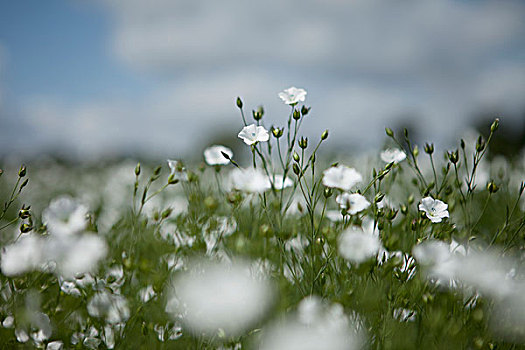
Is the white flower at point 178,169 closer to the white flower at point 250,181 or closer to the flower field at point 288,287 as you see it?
the flower field at point 288,287

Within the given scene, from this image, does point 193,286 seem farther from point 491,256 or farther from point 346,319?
point 491,256

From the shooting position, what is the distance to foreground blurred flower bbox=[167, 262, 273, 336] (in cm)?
130

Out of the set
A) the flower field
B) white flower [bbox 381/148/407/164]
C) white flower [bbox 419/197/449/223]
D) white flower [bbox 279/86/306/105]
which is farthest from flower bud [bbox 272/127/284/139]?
white flower [bbox 419/197/449/223]

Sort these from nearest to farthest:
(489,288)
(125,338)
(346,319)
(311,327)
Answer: (311,327) → (346,319) → (489,288) → (125,338)

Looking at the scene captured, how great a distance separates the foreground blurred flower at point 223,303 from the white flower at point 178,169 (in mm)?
503

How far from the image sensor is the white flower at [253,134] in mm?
1616

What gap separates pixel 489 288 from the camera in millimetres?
1448

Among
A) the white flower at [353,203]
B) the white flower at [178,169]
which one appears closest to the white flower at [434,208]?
the white flower at [353,203]

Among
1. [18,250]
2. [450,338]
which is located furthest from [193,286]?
[450,338]

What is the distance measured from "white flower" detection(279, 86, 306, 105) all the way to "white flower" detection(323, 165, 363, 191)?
0.37 m

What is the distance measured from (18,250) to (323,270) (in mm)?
1149

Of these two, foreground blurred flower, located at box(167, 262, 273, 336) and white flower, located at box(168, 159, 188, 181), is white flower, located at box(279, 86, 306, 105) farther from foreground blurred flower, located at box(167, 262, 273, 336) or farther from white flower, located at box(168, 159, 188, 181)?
foreground blurred flower, located at box(167, 262, 273, 336)

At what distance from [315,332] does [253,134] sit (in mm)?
806

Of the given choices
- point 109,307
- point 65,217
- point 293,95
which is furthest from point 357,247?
point 65,217
